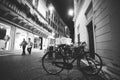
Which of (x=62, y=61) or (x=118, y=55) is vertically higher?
(x=118, y=55)

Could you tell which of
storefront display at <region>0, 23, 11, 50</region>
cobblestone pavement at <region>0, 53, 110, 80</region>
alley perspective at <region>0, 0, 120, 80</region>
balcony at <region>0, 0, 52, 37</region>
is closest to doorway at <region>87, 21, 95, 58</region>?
alley perspective at <region>0, 0, 120, 80</region>

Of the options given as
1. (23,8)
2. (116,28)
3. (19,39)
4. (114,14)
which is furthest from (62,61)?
(19,39)

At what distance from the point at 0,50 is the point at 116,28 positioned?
9758 mm

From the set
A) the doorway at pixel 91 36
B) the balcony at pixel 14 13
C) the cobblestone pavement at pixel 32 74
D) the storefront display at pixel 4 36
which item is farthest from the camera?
the storefront display at pixel 4 36

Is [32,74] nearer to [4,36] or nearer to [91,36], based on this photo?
[91,36]

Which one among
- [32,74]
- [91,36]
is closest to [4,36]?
[32,74]

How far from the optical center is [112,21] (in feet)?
8.90

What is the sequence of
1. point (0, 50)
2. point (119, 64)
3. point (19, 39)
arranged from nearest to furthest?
point (119, 64) → point (0, 50) → point (19, 39)

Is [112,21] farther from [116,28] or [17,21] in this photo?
[17,21]

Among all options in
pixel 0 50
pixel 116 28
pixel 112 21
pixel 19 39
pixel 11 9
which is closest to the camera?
pixel 116 28

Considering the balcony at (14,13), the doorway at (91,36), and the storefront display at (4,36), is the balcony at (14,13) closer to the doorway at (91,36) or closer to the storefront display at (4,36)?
the storefront display at (4,36)

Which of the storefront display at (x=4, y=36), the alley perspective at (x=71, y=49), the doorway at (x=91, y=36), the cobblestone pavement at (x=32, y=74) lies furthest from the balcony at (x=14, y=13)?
the doorway at (x=91, y=36)

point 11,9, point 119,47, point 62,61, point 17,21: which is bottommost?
point 62,61

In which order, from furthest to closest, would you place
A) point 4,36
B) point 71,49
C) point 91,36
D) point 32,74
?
point 4,36, point 91,36, point 71,49, point 32,74
